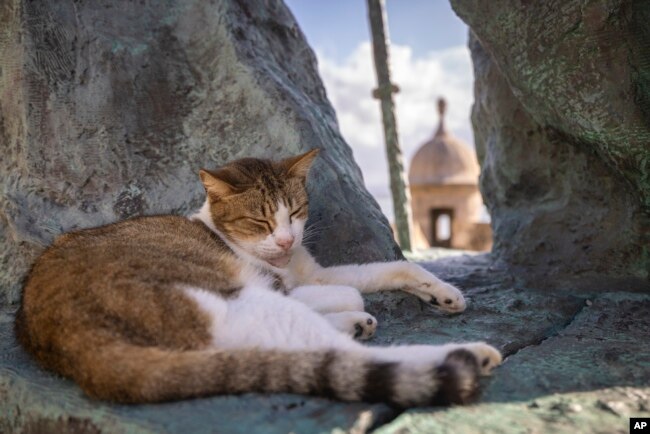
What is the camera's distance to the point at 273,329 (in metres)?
2.04

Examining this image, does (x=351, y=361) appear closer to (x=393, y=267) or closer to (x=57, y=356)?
Result: (x=57, y=356)

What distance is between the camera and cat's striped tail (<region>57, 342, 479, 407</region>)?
176 cm

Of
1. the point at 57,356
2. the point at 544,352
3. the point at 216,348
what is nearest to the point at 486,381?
the point at 544,352

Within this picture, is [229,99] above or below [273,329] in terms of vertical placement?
above

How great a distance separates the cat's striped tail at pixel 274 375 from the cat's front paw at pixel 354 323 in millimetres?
681

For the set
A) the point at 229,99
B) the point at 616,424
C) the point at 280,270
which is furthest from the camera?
the point at 229,99

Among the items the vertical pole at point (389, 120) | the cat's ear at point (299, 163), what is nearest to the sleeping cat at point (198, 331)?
the cat's ear at point (299, 163)

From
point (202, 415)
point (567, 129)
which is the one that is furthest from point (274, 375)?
point (567, 129)

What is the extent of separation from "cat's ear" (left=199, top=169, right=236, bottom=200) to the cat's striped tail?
48.2 inches

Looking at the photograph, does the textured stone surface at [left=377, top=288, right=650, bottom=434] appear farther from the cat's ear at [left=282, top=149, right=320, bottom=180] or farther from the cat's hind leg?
the cat's ear at [left=282, top=149, right=320, bottom=180]

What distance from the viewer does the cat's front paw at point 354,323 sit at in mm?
2535

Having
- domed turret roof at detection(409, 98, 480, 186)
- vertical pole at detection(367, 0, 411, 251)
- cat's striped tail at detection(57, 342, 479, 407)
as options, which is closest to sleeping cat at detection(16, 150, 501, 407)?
cat's striped tail at detection(57, 342, 479, 407)

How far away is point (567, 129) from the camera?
3.67 metres

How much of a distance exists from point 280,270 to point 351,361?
1237 millimetres
